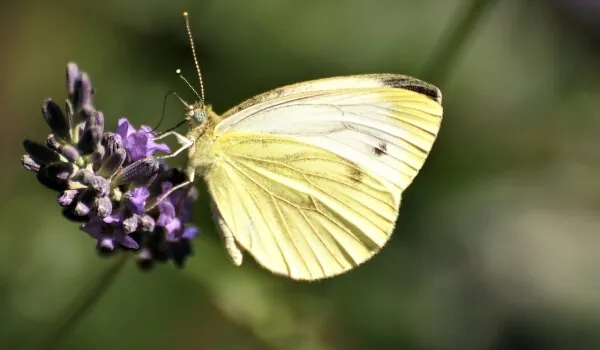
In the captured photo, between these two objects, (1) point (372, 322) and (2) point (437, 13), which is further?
(2) point (437, 13)

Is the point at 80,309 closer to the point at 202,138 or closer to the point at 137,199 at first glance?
the point at 137,199

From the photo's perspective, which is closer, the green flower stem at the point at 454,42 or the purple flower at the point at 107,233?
the purple flower at the point at 107,233

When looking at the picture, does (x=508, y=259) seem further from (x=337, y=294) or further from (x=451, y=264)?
(x=337, y=294)

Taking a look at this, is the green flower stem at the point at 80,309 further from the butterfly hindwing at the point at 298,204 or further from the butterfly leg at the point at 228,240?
the butterfly hindwing at the point at 298,204

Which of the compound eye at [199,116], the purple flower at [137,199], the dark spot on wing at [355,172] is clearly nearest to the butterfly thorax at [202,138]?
the compound eye at [199,116]

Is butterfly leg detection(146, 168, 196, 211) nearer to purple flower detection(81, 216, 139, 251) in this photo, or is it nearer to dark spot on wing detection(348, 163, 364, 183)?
purple flower detection(81, 216, 139, 251)

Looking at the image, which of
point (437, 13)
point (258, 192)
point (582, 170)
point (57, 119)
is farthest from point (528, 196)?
point (57, 119)
